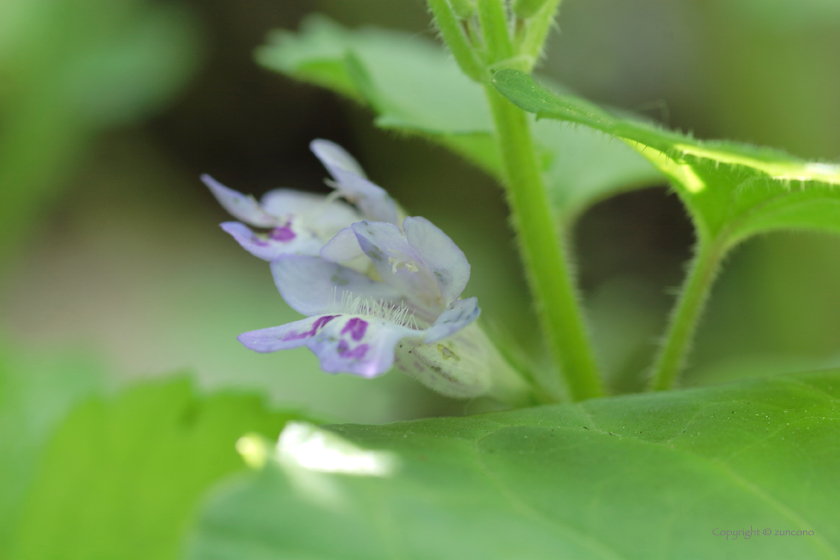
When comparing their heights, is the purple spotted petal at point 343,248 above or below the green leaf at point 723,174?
below

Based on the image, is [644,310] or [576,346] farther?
[644,310]

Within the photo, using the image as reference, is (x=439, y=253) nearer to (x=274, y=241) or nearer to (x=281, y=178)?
(x=274, y=241)

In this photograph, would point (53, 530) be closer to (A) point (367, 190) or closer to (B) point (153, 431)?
(B) point (153, 431)

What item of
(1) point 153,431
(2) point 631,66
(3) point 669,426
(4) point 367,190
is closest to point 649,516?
(3) point 669,426

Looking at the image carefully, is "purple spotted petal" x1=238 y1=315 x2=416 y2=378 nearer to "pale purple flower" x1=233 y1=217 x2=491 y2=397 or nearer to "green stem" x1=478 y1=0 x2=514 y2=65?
"pale purple flower" x1=233 y1=217 x2=491 y2=397

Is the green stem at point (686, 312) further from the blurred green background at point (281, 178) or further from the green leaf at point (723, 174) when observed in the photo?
the blurred green background at point (281, 178)

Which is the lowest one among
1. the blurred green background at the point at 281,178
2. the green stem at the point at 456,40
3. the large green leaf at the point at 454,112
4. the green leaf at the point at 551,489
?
the green leaf at the point at 551,489

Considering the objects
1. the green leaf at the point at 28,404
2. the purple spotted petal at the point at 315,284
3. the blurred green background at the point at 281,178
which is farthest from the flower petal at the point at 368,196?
the blurred green background at the point at 281,178
